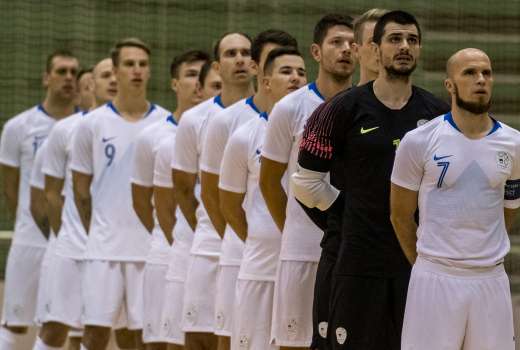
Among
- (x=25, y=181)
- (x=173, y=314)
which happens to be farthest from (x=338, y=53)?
(x=25, y=181)

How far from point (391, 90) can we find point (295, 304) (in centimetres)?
112

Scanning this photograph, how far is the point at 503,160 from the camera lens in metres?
5.15

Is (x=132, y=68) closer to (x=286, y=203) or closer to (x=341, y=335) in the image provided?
(x=286, y=203)

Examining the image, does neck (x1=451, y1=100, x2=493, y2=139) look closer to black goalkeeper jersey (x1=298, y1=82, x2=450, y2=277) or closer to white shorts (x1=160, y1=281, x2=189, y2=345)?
black goalkeeper jersey (x1=298, y1=82, x2=450, y2=277)

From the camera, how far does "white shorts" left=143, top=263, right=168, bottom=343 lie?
8109mm

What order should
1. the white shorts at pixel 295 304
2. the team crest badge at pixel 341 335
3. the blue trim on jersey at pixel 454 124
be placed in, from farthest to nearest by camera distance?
the white shorts at pixel 295 304 < the team crest badge at pixel 341 335 < the blue trim on jersey at pixel 454 124

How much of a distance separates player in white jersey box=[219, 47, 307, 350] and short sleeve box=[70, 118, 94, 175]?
2151mm

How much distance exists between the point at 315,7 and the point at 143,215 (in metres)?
4.32

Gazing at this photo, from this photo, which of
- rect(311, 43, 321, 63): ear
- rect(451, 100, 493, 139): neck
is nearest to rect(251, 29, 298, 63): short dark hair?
rect(311, 43, 321, 63): ear

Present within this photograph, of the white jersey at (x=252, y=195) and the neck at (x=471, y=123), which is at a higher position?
the neck at (x=471, y=123)

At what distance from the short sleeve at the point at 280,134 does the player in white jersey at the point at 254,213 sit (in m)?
0.44

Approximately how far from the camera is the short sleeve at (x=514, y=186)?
5199mm

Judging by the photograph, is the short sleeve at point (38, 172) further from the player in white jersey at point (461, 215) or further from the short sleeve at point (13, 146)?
the player in white jersey at point (461, 215)

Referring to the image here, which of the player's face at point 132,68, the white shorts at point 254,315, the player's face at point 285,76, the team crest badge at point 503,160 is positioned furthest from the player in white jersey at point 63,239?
the team crest badge at point 503,160
